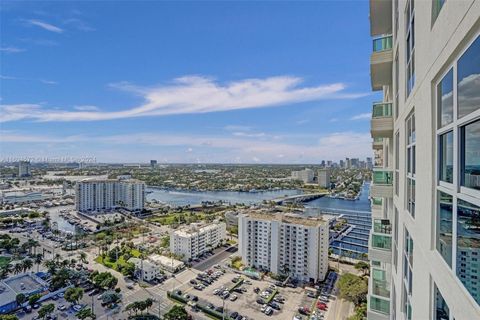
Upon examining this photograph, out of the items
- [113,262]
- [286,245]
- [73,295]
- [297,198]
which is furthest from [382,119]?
[297,198]

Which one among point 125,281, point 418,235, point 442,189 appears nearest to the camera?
point 442,189

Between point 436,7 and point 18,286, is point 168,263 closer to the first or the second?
point 18,286

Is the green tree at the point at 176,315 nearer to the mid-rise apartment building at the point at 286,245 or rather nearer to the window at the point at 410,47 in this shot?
the mid-rise apartment building at the point at 286,245

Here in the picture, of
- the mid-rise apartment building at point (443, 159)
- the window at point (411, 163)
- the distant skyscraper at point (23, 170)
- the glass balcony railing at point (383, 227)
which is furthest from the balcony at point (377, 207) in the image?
the distant skyscraper at point (23, 170)

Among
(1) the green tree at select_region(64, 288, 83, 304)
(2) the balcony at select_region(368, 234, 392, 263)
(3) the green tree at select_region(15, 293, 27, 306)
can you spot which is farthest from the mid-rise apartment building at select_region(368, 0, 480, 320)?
(3) the green tree at select_region(15, 293, 27, 306)

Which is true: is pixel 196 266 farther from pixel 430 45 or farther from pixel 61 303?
pixel 430 45

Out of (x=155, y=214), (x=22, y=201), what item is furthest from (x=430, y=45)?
(x=22, y=201)
